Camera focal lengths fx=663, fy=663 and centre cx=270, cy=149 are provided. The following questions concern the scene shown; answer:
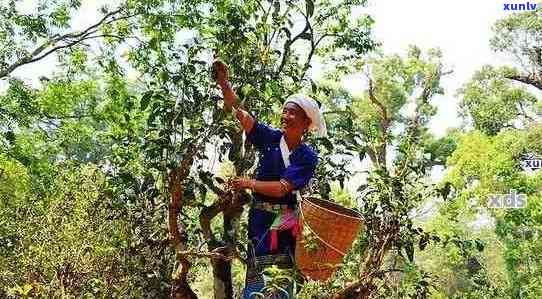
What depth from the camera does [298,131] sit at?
103 inches

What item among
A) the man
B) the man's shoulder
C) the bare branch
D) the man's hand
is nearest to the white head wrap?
the man

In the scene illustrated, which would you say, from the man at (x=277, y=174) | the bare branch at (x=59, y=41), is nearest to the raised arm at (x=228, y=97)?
the man at (x=277, y=174)

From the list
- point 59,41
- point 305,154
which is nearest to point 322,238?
point 305,154

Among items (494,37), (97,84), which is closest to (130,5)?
(97,84)

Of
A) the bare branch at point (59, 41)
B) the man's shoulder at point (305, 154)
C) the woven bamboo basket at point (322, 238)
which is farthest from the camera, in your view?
the bare branch at point (59, 41)

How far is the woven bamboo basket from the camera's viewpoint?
240 centimetres

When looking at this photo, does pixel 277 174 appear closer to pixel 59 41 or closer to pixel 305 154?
pixel 305 154

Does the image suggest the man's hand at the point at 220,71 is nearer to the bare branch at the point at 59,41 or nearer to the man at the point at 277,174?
the man at the point at 277,174

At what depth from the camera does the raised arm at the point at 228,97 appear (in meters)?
2.59

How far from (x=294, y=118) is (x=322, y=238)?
0.49m

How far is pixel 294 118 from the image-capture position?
8.55 ft

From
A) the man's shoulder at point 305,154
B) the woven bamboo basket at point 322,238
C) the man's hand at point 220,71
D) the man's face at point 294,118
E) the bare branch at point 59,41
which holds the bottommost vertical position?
the woven bamboo basket at point 322,238

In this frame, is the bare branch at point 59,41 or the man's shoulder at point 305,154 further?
the bare branch at point 59,41

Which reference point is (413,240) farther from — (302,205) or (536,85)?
(536,85)
